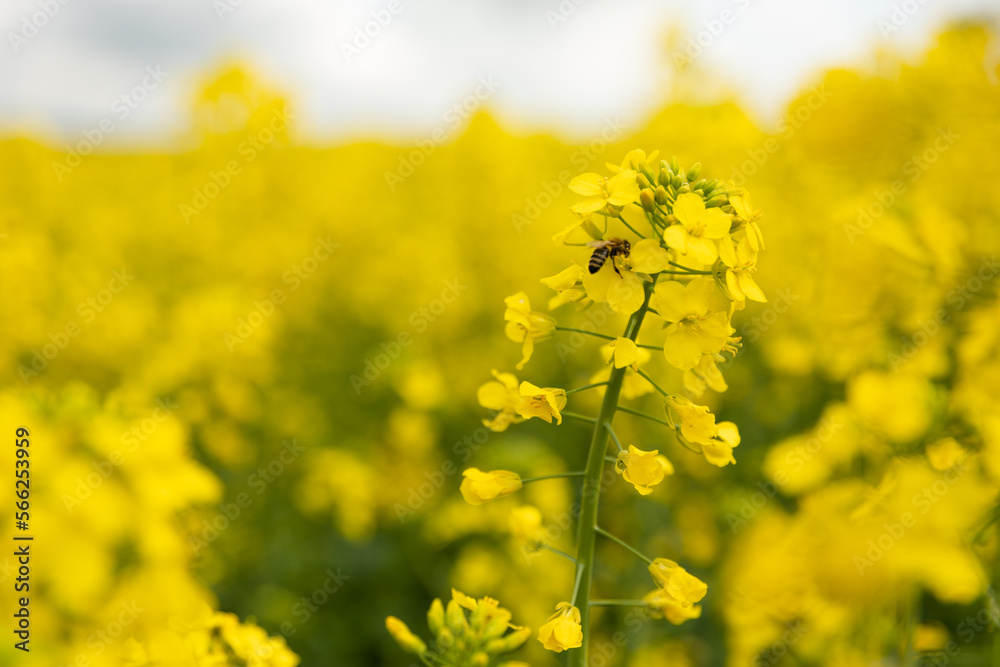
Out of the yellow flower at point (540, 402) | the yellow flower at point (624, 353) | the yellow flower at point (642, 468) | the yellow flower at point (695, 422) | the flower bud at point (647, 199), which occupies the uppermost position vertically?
the flower bud at point (647, 199)

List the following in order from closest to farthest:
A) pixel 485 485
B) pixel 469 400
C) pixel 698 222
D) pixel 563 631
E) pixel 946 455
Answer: pixel 563 631 < pixel 698 222 < pixel 485 485 < pixel 946 455 < pixel 469 400

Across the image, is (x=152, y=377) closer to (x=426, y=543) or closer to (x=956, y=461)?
(x=426, y=543)

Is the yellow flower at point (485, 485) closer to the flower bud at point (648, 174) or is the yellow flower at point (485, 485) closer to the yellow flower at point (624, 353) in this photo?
the yellow flower at point (624, 353)

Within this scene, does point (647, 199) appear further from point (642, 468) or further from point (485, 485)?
point (485, 485)

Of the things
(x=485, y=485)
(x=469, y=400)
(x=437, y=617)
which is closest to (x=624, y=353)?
(x=485, y=485)

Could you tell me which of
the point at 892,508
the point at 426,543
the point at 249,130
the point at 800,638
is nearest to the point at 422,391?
the point at 426,543

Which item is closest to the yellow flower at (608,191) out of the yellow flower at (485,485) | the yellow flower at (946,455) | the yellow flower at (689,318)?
the yellow flower at (689,318)
